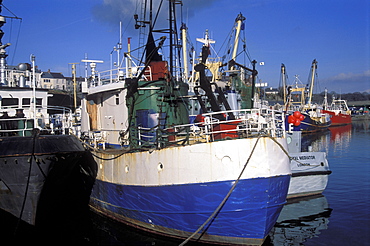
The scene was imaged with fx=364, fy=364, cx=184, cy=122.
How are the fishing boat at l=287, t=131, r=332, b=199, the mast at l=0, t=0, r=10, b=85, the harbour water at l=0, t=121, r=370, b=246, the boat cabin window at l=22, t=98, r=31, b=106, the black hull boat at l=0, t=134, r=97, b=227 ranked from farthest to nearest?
1. the mast at l=0, t=0, r=10, b=85
2. the boat cabin window at l=22, t=98, r=31, b=106
3. the fishing boat at l=287, t=131, r=332, b=199
4. the black hull boat at l=0, t=134, r=97, b=227
5. the harbour water at l=0, t=121, r=370, b=246

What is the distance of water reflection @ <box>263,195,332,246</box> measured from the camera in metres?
13.2

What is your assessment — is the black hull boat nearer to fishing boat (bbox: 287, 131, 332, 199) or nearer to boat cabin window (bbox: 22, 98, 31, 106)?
boat cabin window (bbox: 22, 98, 31, 106)

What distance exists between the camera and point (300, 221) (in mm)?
15094

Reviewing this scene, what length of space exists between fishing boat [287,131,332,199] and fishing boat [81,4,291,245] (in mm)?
6083

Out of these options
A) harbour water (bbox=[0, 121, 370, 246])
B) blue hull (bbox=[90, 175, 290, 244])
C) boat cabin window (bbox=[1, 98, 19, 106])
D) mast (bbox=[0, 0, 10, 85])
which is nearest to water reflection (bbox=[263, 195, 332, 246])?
harbour water (bbox=[0, 121, 370, 246])

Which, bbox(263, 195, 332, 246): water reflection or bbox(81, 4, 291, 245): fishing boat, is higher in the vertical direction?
bbox(81, 4, 291, 245): fishing boat

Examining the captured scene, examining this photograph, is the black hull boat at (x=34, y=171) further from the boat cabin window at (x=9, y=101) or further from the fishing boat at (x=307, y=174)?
the fishing boat at (x=307, y=174)

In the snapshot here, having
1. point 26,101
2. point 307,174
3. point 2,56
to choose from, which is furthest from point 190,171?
point 2,56

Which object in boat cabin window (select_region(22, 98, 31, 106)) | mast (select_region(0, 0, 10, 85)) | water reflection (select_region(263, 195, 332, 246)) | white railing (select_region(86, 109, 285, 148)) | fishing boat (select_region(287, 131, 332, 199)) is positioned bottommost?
water reflection (select_region(263, 195, 332, 246))

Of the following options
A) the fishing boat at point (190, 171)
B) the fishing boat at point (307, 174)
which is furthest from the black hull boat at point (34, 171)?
the fishing boat at point (307, 174)

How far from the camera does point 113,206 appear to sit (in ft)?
48.5

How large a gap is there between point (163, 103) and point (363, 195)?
447 inches

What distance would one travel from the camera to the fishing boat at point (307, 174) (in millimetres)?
17906

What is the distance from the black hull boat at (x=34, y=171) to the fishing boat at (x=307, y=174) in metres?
10.1
